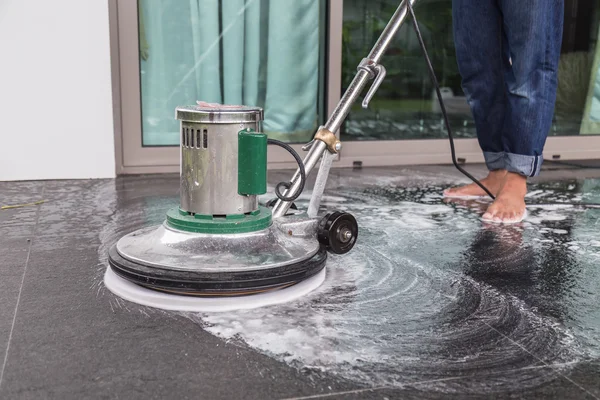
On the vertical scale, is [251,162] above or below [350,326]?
above

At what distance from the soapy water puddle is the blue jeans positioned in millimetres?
237

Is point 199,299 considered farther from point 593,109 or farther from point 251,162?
point 593,109

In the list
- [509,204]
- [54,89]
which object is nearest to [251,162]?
[509,204]

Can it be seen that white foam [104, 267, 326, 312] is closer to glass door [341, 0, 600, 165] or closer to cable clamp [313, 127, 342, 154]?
cable clamp [313, 127, 342, 154]

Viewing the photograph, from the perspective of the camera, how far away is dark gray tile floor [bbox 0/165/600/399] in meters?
0.88

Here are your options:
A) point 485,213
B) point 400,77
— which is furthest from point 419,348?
point 400,77

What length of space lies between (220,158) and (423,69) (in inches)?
74.2

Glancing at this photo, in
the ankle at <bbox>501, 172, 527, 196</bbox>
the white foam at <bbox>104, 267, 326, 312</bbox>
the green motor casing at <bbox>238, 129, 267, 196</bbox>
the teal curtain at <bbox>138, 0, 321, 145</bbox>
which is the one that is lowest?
the white foam at <bbox>104, 267, 326, 312</bbox>

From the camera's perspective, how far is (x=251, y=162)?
1.16 meters

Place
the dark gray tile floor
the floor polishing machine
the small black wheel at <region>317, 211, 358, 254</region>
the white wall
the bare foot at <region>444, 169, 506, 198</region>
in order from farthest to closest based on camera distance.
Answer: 1. the white wall
2. the bare foot at <region>444, 169, 506, 198</region>
3. the small black wheel at <region>317, 211, 358, 254</region>
4. the floor polishing machine
5. the dark gray tile floor

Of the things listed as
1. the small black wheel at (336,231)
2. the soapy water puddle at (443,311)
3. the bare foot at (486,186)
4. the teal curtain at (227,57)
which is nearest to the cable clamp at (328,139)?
the small black wheel at (336,231)

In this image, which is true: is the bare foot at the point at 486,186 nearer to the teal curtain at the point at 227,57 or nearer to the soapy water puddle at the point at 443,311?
the soapy water puddle at the point at 443,311

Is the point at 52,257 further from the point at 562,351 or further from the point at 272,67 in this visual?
the point at 272,67

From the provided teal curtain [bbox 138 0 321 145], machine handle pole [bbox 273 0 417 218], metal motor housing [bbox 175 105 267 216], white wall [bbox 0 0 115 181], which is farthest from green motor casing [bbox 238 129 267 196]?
teal curtain [bbox 138 0 321 145]
